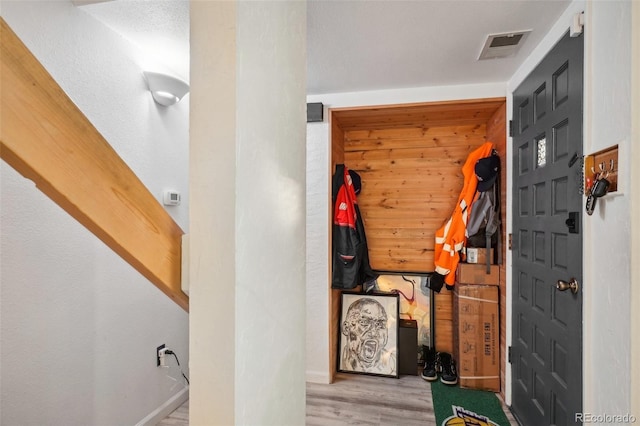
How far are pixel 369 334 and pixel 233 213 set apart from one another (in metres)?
2.60

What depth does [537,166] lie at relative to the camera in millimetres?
1912

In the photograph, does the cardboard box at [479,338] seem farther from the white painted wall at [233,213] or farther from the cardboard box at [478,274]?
the white painted wall at [233,213]

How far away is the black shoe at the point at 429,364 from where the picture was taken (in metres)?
2.71

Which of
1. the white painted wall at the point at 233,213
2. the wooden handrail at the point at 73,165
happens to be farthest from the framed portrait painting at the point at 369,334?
the wooden handrail at the point at 73,165

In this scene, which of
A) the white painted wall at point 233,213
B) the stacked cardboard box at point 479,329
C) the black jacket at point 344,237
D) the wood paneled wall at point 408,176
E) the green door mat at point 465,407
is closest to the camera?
the white painted wall at point 233,213

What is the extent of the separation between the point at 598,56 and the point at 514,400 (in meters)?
2.13

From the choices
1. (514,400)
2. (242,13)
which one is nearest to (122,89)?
(242,13)

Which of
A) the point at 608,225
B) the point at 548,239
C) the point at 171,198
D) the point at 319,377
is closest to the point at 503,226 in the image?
the point at 548,239

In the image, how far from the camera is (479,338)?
2.56 metres

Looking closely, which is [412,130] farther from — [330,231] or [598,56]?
[598,56]

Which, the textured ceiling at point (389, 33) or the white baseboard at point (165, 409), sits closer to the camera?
the textured ceiling at point (389, 33)

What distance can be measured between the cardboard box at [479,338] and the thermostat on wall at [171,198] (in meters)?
2.24

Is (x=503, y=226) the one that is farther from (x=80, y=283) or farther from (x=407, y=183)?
(x=80, y=283)

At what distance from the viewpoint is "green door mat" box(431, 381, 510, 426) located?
7.04ft
